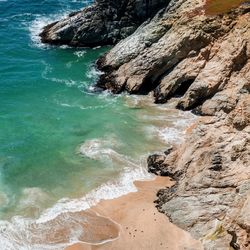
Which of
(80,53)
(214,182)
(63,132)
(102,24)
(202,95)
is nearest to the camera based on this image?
(214,182)

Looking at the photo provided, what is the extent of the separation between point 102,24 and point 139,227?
124 feet

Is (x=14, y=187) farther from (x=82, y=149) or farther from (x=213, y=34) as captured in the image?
(x=213, y=34)

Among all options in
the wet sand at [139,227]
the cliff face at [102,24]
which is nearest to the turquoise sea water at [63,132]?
the wet sand at [139,227]

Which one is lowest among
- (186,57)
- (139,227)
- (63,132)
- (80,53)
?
(139,227)

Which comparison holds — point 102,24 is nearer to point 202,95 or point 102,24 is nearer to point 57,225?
point 202,95

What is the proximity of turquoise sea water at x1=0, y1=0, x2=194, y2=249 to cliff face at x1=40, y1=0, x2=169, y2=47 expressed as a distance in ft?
6.46

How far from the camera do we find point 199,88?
141ft

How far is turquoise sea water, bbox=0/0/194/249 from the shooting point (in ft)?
108

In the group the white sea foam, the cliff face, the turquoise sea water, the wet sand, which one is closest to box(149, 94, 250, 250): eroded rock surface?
the wet sand

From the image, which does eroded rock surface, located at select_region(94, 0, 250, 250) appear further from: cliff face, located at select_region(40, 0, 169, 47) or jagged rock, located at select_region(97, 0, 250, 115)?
cliff face, located at select_region(40, 0, 169, 47)

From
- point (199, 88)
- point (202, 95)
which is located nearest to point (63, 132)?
point (199, 88)

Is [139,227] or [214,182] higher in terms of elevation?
[214,182]

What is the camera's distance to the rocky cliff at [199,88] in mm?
27516

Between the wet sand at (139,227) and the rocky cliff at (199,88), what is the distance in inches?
28.6
